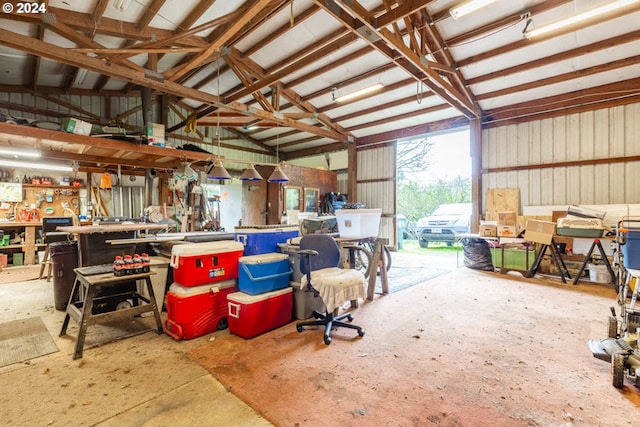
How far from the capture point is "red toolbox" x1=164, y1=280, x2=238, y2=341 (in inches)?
104

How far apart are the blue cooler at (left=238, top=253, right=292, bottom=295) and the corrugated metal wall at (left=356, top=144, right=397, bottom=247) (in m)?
5.93

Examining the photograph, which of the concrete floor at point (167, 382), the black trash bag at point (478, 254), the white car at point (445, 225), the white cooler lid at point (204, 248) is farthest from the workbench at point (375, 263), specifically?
the white car at point (445, 225)

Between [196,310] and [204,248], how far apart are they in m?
0.58

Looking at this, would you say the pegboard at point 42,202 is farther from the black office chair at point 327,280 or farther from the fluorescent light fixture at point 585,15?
the fluorescent light fixture at point 585,15

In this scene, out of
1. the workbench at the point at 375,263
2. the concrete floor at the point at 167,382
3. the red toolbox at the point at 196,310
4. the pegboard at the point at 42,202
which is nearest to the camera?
the concrete floor at the point at 167,382

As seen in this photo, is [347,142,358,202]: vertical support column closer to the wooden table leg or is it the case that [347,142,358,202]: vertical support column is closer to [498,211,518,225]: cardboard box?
[498,211,518,225]: cardboard box

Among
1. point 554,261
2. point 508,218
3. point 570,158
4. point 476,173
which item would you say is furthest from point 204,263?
point 570,158

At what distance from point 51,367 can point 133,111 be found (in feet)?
24.5

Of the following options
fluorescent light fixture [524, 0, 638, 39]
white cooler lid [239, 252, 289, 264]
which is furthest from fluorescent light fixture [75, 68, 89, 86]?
fluorescent light fixture [524, 0, 638, 39]

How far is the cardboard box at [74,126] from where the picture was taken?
4.34 meters

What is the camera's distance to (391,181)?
845 cm

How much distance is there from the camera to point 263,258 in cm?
292

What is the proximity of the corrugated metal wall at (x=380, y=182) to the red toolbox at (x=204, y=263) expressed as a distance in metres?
6.19

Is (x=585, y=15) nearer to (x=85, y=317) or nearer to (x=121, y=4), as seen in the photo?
(x=121, y=4)
